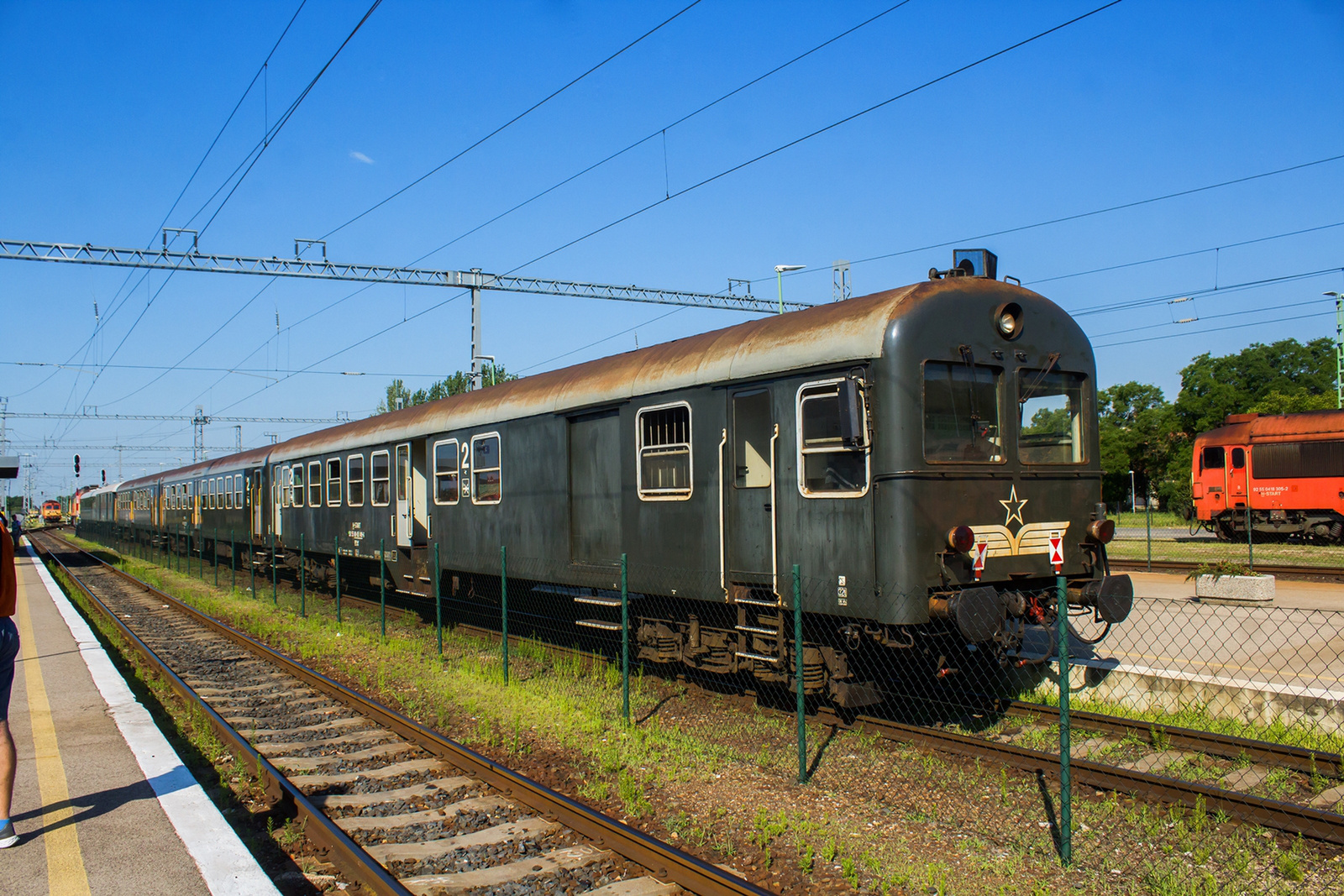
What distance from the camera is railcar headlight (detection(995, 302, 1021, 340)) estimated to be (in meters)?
7.62

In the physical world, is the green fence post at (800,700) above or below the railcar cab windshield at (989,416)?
below

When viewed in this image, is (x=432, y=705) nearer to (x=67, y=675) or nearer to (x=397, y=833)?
(x=397, y=833)

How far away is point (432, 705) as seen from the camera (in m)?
9.23

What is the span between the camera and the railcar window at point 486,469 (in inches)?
486

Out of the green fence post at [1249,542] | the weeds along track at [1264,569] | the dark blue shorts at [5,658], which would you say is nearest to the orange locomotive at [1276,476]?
the green fence post at [1249,542]

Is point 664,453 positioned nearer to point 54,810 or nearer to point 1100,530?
point 1100,530

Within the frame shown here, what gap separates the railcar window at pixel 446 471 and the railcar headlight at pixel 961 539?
27.4ft

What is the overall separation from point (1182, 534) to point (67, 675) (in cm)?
3378

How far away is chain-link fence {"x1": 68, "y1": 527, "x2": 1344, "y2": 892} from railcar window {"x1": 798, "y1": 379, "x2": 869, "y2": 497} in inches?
28.6

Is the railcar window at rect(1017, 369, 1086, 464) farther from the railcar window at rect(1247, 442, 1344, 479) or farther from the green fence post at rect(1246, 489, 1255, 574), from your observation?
the railcar window at rect(1247, 442, 1344, 479)

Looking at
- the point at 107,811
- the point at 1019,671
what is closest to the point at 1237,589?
the point at 1019,671

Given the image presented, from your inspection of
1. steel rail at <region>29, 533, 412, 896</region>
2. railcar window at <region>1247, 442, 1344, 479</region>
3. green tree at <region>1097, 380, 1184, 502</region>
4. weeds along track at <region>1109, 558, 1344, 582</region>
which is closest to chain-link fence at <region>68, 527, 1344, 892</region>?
steel rail at <region>29, 533, 412, 896</region>

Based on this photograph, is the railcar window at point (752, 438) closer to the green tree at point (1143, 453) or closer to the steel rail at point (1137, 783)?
the steel rail at point (1137, 783)

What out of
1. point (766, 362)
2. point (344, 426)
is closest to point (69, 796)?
point (766, 362)
